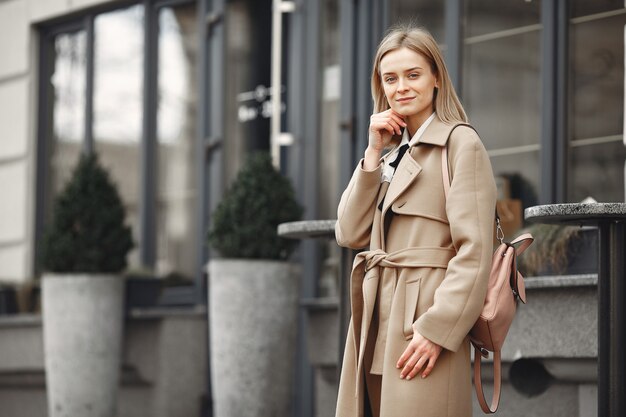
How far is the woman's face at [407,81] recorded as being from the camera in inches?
147

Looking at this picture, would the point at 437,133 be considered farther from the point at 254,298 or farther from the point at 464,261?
the point at 254,298

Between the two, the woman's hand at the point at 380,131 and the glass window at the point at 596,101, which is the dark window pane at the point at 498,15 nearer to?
the glass window at the point at 596,101

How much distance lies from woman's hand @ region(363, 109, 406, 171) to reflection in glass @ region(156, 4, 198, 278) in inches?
230

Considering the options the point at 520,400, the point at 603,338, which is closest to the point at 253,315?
the point at 520,400

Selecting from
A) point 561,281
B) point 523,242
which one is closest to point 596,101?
point 561,281

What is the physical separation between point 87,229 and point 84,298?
476mm

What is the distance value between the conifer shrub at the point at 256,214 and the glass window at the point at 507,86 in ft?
4.11

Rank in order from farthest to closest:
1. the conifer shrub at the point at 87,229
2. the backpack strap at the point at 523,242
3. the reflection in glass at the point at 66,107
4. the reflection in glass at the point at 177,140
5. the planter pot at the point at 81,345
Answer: the reflection in glass at the point at 66,107, the reflection in glass at the point at 177,140, the conifer shrub at the point at 87,229, the planter pot at the point at 81,345, the backpack strap at the point at 523,242

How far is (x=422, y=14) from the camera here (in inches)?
312

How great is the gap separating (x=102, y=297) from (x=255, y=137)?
1.64m

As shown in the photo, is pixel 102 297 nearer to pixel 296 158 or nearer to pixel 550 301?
pixel 296 158

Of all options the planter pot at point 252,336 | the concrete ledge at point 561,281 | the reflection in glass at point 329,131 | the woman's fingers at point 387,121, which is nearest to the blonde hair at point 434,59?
the woman's fingers at point 387,121

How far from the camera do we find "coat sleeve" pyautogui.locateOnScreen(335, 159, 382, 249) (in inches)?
149

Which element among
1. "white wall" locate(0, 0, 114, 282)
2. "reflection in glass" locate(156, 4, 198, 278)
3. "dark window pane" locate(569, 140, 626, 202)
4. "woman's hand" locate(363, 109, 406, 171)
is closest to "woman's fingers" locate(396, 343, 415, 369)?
"woman's hand" locate(363, 109, 406, 171)
